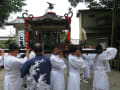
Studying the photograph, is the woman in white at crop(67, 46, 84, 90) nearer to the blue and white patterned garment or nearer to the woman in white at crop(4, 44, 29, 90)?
the blue and white patterned garment

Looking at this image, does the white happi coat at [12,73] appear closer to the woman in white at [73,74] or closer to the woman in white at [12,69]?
the woman in white at [12,69]

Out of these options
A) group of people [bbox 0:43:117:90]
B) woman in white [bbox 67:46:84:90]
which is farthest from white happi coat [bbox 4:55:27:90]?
woman in white [bbox 67:46:84:90]

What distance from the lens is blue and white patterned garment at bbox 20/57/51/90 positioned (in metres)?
2.82

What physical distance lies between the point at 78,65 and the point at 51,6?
326cm

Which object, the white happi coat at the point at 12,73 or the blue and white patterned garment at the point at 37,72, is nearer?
the blue and white patterned garment at the point at 37,72

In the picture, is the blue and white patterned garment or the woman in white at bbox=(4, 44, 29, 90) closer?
the blue and white patterned garment

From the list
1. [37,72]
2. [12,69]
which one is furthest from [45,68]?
[12,69]

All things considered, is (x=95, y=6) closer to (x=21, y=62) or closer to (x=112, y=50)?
(x=112, y=50)

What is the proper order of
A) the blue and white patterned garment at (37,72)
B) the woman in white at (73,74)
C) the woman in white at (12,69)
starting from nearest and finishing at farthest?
the blue and white patterned garment at (37,72) < the woman in white at (12,69) < the woman in white at (73,74)

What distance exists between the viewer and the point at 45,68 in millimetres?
2881

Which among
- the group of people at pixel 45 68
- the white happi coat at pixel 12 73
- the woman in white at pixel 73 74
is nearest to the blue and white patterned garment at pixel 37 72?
the group of people at pixel 45 68

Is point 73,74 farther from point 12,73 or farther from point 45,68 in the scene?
point 12,73

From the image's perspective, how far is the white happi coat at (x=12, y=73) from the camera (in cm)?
313

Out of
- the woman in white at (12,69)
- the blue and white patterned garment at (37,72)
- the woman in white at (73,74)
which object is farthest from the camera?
the woman in white at (73,74)
